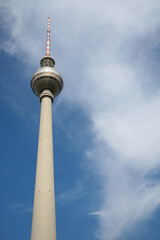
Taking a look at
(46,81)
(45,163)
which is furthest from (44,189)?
(46,81)

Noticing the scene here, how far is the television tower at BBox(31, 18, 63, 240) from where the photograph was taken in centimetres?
3056

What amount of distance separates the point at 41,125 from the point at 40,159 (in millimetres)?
6671

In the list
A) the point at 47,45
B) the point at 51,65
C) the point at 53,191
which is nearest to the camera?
the point at 53,191

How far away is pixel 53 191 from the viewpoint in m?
34.4

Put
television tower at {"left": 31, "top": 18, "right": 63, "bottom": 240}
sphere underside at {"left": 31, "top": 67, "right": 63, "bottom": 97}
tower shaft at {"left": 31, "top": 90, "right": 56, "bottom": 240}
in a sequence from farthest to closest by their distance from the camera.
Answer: sphere underside at {"left": 31, "top": 67, "right": 63, "bottom": 97} < television tower at {"left": 31, "top": 18, "right": 63, "bottom": 240} < tower shaft at {"left": 31, "top": 90, "right": 56, "bottom": 240}

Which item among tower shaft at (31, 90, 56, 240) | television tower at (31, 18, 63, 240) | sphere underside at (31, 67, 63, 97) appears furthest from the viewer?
sphere underside at (31, 67, 63, 97)

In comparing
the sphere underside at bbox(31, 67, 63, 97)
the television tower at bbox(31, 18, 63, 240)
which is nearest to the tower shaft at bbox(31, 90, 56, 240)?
the television tower at bbox(31, 18, 63, 240)

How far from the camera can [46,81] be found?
4834cm

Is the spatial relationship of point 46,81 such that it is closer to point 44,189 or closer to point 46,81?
point 46,81

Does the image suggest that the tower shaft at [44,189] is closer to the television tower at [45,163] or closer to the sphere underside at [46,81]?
the television tower at [45,163]

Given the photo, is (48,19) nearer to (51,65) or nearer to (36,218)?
(51,65)

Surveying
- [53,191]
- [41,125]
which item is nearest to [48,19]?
[41,125]

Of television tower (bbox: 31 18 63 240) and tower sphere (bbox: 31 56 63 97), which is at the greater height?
tower sphere (bbox: 31 56 63 97)

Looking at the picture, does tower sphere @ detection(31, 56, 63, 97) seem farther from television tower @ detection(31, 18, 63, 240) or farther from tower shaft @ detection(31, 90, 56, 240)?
tower shaft @ detection(31, 90, 56, 240)
